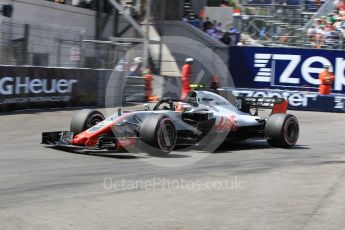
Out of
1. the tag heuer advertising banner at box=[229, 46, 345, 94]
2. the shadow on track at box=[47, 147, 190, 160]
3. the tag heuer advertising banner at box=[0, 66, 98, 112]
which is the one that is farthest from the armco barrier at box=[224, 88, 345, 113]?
the shadow on track at box=[47, 147, 190, 160]

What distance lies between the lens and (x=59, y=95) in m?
17.5

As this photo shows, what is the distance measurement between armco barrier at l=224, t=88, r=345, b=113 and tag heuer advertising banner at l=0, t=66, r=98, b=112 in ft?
15.9

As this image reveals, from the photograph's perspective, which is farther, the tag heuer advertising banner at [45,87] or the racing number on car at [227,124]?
the tag heuer advertising banner at [45,87]

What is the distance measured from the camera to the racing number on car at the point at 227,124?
402 inches

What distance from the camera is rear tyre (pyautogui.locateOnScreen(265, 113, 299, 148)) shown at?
10648mm

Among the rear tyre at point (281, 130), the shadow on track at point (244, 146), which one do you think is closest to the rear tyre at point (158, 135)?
the shadow on track at point (244, 146)

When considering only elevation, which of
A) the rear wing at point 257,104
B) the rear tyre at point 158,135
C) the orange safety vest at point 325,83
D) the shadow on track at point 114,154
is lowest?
the shadow on track at point 114,154

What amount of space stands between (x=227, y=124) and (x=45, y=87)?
25.7 feet

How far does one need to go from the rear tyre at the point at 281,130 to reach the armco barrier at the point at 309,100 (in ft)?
31.6

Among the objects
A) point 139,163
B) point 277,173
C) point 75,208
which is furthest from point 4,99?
point 75,208

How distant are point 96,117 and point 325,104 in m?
12.6

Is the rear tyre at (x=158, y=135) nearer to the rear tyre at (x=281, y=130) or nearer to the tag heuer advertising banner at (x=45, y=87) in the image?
the rear tyre at (x=281, y=130)

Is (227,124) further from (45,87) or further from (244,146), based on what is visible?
(45,87)

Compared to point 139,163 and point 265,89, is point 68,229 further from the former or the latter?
point 265,89
